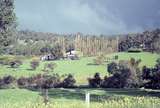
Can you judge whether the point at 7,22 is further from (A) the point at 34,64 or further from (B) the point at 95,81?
(A) the point at 34,64

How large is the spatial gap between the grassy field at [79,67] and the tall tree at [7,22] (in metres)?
11.1

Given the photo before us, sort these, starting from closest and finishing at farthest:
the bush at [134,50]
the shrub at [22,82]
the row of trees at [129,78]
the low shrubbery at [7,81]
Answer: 1. the row of trees at [129,78]
2. the low shrubbery at [7,81]
3. the shrub at [22,82]
4. the bush at [134,50]

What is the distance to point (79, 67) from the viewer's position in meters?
60.0

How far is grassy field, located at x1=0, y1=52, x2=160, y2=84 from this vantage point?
51.6 m

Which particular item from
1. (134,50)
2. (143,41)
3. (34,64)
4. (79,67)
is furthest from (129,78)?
(143,41)

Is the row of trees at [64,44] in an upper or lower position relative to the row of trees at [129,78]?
upper

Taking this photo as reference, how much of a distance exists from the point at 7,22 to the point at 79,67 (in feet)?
73.5

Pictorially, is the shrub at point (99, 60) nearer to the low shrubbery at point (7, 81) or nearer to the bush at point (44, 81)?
the bush at point (44, 81)

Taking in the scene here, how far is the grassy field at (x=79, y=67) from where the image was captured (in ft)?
169

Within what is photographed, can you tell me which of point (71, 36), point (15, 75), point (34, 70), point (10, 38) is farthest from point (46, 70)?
point (71, 36)

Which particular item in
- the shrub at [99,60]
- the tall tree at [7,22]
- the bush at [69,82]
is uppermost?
the tall tree at [7,22]

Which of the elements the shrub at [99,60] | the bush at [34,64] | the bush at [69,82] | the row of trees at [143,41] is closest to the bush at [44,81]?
the bush at [69,82]

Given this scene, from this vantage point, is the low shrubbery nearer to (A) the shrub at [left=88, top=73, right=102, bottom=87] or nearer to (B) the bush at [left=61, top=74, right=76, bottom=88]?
Answer: (B) the bush at [left=61, top=74, right=76, bottom=88]

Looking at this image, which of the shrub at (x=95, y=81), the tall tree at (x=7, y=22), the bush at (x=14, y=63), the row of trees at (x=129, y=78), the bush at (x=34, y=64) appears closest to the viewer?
the tall tree at (x=7, y=22)
